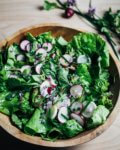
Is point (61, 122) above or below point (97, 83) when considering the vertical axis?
below

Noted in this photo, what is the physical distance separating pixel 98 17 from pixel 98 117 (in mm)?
562

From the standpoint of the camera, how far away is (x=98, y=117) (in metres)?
1.03

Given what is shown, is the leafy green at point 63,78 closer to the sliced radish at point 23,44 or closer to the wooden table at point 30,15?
the sliced radish at point 23,44

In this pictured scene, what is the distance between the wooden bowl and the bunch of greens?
22 centimetres

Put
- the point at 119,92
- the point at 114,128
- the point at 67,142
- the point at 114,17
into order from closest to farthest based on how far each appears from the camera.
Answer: the point at 67,142, the point at 119,92, the point at 114,128, the point at 114,17

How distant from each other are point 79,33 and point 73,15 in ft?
0.89

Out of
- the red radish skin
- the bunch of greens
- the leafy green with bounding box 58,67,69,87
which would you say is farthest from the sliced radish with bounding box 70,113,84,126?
the red radish skin

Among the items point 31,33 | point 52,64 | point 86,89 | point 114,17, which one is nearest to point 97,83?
point 86,89

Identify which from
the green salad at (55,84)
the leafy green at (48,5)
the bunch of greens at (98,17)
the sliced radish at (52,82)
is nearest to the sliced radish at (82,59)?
the green salad at (55,84)

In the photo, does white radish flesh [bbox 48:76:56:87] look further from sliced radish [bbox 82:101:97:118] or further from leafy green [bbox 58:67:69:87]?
sliced radish [bbox 82:101:97:118]

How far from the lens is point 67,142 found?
1.01 metres

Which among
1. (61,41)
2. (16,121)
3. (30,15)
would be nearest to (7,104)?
(16,121)

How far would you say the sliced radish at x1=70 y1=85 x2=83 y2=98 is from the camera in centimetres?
112

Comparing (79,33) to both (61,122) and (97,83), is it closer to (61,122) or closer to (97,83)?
(97,83)
